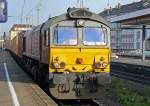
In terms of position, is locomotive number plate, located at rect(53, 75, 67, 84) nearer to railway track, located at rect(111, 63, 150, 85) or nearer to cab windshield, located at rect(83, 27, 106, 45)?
cab windshield, located at rect(83, 27, 106, 45)

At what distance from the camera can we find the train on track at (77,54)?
16.7m

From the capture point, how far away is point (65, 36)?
679 inches

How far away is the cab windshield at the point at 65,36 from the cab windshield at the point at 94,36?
1.33 feet

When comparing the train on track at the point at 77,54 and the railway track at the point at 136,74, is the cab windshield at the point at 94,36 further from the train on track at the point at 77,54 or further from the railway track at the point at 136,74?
the railway track at the point at 136,74

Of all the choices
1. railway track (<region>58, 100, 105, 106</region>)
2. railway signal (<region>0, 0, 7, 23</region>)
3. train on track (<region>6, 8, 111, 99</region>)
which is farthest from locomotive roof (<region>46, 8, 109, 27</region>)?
railway signal (<region>0, 0, 7, 23</region>)

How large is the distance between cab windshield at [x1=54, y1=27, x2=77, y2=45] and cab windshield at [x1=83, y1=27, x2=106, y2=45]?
15.9 inches

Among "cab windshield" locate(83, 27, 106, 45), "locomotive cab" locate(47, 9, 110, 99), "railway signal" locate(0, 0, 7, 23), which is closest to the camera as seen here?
"locomotive cab" locate(47, 9, 110, 99)

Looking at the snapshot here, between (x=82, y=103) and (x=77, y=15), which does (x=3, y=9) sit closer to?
(x=77, y=15)

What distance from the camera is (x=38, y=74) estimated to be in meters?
21.1

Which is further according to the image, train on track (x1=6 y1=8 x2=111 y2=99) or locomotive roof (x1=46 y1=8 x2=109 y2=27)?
locomotive roof (x1=46 y1=8 x2=109 y2=27)

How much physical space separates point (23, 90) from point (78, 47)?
2.74 metres

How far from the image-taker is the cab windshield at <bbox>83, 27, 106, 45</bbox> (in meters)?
17.4

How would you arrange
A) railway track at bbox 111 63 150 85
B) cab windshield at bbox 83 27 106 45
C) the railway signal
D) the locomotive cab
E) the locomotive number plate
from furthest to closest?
railway track at bbox 111 63 150 85
the railway signal
cab windshield at bbox 83 27 106 45
the locomotive cab
the locomotive number plate

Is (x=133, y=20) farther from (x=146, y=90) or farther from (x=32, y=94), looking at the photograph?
(x=32, y=94)
